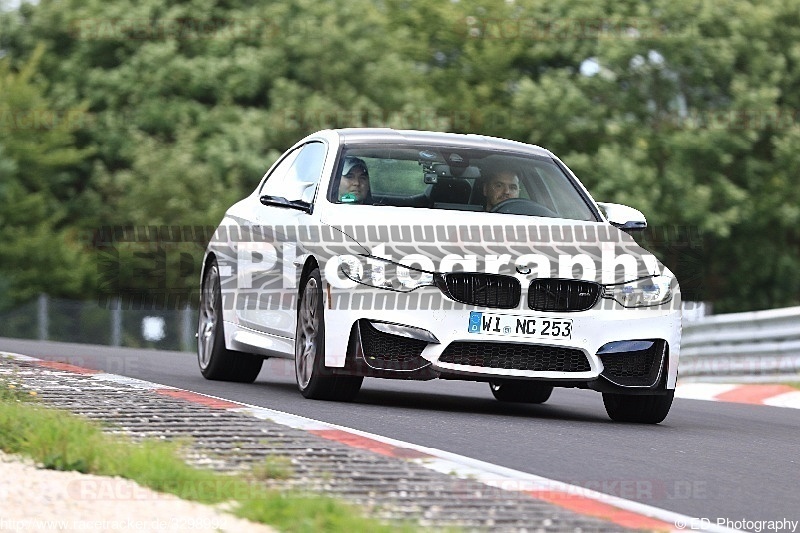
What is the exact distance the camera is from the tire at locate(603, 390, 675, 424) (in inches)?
422

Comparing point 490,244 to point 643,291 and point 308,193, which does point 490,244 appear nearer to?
point 643,291

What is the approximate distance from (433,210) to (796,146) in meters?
35.3

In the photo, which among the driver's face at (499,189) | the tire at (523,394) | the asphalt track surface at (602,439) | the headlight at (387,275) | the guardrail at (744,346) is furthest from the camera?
the guardrail at (744,346)

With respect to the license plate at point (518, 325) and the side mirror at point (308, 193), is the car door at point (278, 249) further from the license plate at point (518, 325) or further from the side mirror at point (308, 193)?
the license plate at point (518, 325)

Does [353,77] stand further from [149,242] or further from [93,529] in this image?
[93,529]

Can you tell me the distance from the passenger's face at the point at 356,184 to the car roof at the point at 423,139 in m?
0.43

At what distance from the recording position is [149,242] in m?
44.9

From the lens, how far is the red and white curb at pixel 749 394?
15294 millimetres

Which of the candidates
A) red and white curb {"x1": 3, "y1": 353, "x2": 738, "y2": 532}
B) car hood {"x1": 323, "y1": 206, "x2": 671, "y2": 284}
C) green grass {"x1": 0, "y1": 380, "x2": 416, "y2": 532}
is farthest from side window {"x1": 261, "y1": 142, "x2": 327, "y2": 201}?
green grass {"x1": 0, "y1": 380, "x2": 416, "y2": 532}

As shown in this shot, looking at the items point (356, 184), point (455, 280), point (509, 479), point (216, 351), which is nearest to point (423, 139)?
point (356, 184)

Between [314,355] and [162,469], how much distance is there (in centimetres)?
378

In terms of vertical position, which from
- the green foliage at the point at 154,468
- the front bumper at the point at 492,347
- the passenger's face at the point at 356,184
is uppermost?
the passenger's face at the point at 356,184

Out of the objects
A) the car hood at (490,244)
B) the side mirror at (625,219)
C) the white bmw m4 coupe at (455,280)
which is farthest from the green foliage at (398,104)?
the car hood at (490,244)

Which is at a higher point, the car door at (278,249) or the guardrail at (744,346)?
the car door at (278,249)
